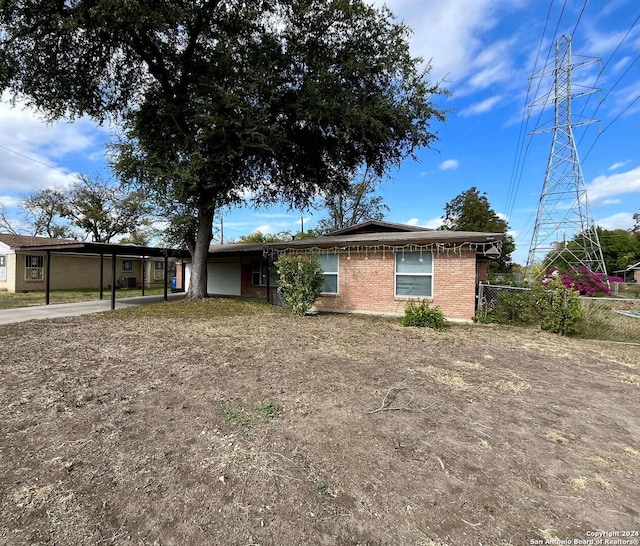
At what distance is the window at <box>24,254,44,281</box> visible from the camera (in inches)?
703

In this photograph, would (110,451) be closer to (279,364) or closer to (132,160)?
(279,364)

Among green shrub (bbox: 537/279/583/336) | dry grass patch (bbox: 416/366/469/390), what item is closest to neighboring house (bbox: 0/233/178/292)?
dry grass patch (bbox: 416/366/469/390)

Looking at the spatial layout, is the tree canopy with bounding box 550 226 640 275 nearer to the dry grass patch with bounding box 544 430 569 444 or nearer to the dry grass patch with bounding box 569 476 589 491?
the dry grass patch with bounding box 544 430 569 444

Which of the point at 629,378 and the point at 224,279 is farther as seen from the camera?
the point at 224,279

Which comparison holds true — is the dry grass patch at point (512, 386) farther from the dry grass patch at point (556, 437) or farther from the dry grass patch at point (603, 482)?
the dry grass patch at point (603, 482)

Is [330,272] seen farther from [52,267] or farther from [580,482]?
[52,267]

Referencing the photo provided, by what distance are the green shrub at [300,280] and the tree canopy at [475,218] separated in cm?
2344

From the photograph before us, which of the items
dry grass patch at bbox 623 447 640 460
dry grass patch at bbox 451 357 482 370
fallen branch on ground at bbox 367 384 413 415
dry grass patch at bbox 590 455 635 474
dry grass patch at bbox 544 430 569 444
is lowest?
dry grass patch at bbox 590 455 635 474

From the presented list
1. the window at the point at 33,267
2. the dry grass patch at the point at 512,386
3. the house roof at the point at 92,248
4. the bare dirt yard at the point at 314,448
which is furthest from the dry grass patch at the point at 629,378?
the window at the point at 33,267

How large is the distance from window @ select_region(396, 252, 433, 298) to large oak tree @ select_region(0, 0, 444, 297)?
4.40 meters

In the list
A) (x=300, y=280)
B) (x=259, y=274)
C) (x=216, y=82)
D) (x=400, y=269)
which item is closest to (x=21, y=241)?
(x=259, y=274)

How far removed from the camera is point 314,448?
2641 mm

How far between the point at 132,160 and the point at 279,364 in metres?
9.95

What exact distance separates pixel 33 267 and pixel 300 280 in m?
17.4
